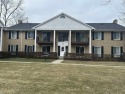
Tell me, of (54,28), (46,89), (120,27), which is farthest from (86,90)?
(120,27)

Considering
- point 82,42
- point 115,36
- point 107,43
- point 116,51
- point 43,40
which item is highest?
point 115,36

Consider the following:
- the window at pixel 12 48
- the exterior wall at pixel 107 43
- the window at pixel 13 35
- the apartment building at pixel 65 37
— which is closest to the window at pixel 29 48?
the apartment building at pixel 65 37

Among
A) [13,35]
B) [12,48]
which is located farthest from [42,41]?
[12,48]

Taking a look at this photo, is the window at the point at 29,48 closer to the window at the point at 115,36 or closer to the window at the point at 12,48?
the window at the point at 12,48

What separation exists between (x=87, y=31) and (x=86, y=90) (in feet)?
105

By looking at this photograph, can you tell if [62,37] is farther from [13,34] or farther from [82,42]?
[13,34]

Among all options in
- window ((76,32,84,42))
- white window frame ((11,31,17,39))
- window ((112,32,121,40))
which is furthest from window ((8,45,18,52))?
window ((112,32,121,40))

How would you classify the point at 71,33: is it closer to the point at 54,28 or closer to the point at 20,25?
the point at 54,28

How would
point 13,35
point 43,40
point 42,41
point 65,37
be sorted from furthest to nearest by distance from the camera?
1. point 13,35
2. point 65,37
3. point 43,40
4. point 42,41

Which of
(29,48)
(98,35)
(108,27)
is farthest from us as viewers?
(29,48)

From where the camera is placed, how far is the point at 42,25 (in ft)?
136

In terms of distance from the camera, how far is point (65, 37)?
4284 centimetres

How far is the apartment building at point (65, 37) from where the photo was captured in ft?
135

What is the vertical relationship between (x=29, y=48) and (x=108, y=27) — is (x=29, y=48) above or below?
below
